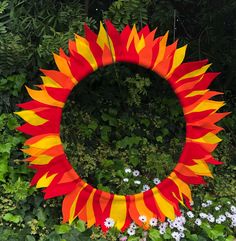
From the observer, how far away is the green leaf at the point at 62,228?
2.91 meters

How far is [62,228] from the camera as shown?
9.62 feet

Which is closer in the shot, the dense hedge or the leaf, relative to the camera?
the leaf

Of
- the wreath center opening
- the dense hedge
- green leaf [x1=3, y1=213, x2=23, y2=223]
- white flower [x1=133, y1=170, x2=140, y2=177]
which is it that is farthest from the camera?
the wreath center opening

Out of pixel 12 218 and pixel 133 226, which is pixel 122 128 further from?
pixel 12 218

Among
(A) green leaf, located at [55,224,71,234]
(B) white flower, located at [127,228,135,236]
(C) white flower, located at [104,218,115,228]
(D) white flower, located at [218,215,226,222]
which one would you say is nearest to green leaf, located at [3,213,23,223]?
(A) green leaf, located at [55,224,71,234]

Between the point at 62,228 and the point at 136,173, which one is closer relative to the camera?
the point at 62,228

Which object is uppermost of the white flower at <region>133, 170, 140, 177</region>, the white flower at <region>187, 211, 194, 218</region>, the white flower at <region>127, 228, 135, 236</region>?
the white flower at <region>133, 170, 140, 177</region>

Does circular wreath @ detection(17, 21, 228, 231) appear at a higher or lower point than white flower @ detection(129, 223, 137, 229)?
higher

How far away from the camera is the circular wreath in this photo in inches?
113

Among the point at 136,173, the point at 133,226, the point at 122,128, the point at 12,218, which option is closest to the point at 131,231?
the point at 133,226

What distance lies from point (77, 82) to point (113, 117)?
44.5 inches

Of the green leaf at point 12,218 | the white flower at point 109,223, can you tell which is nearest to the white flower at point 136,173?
the white flower at point 109,223

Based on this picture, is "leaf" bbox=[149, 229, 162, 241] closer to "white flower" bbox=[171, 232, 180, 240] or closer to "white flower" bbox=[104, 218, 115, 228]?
"white flower" bbox=[171, 232, 180, 240]

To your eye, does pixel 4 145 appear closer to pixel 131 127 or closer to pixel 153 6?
pixel 131 127
